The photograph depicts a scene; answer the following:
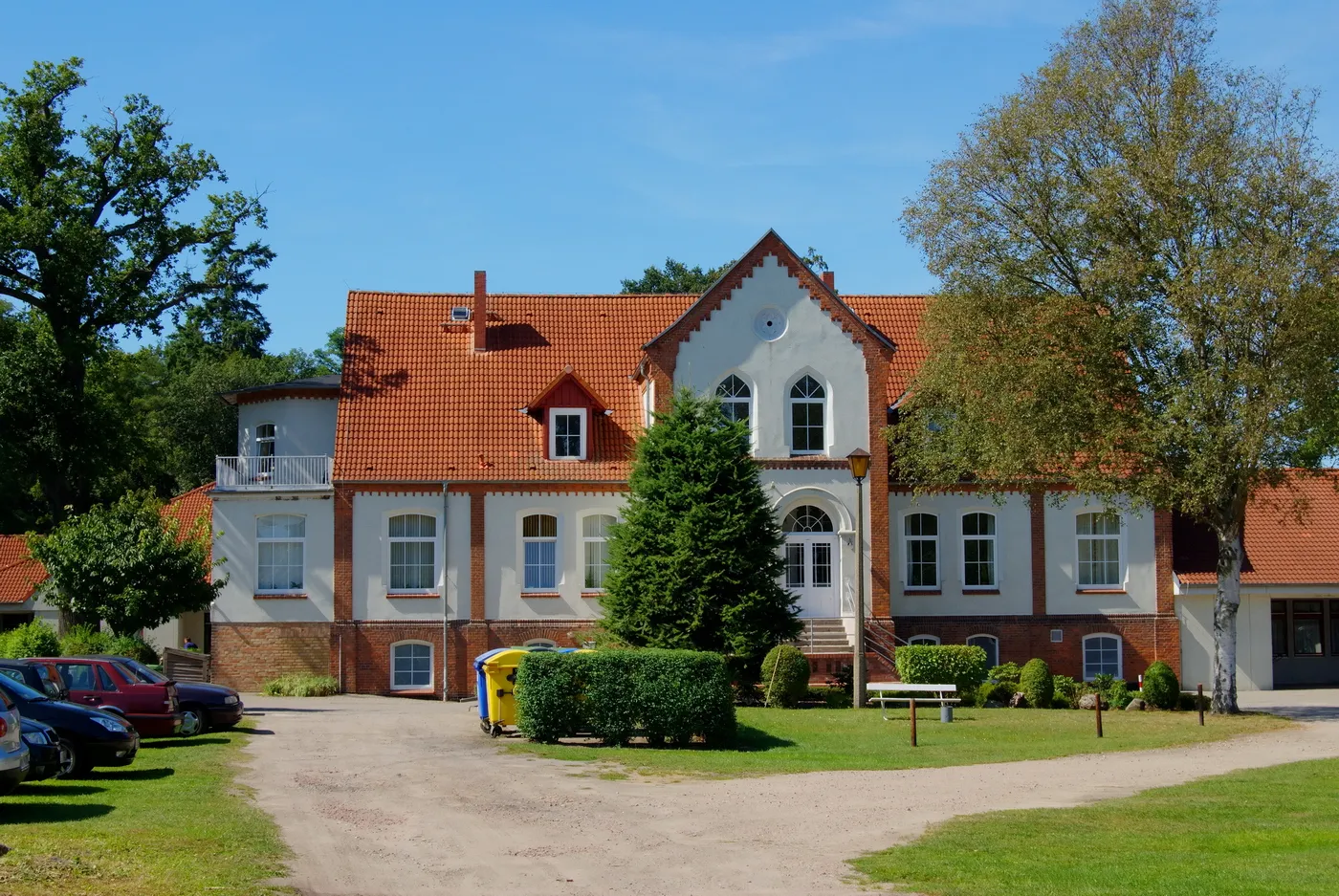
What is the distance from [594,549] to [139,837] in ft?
76.8

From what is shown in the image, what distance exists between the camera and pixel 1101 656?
37875mm

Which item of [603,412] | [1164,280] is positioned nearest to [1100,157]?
[1164,280]

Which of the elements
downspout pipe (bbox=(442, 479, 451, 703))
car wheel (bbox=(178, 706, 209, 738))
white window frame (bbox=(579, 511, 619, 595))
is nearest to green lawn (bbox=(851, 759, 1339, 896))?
car wheel (bbox=(178, 706, 209, 738))

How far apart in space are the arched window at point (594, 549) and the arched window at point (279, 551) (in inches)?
282

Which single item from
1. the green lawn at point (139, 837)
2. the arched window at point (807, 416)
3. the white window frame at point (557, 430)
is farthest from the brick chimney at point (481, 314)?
the green lawn at point (139, 837)

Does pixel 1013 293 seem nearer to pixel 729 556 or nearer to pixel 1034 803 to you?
pixel 729 556

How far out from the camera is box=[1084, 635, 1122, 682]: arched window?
1490 inches

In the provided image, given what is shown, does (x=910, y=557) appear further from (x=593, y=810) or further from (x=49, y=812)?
(x=49, y=812)

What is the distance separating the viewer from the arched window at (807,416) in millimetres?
36469

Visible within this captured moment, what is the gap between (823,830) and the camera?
15.6m

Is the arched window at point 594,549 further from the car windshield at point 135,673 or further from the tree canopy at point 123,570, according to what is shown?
the car windshield at point 135,673

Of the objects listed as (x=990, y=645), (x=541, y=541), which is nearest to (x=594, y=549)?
(x=541, y=541)

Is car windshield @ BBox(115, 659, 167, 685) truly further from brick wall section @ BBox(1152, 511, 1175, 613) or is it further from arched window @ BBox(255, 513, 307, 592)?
brick wall section @ BBox(1152, 511, 1175, 613)

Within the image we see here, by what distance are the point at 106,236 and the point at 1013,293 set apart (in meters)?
25.8
